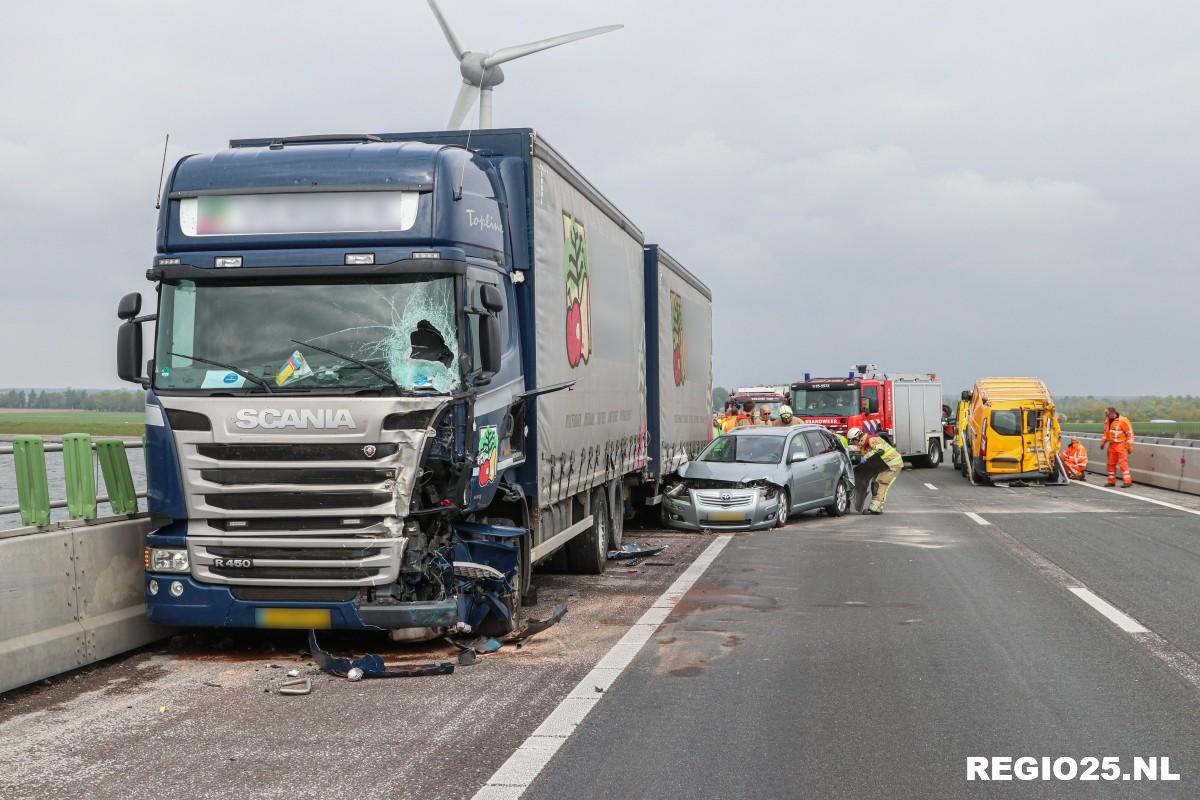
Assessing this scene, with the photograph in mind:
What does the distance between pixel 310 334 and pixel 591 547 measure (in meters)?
5.46

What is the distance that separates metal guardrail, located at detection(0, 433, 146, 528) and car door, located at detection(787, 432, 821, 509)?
1187cm

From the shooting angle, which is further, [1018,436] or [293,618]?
[1018,436]

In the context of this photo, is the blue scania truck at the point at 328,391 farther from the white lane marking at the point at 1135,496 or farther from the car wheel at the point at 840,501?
the white lane marking at the point at 1135,496

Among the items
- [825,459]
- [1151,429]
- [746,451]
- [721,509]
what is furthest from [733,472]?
[1151,429]

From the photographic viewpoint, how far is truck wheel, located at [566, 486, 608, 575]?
13.1 meters

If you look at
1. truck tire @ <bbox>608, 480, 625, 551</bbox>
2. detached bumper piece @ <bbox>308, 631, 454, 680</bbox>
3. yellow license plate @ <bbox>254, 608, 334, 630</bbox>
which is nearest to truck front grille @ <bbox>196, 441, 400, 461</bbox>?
yellow license plate @ <bbox>254, 608, 334, 630</bbox>

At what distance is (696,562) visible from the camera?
1459 cm

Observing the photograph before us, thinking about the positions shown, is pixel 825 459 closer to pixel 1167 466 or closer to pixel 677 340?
pixel 677 340

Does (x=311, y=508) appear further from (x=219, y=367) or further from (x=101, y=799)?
(x=101, y=799)

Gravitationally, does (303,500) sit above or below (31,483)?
below

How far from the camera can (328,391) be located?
819 centimetres

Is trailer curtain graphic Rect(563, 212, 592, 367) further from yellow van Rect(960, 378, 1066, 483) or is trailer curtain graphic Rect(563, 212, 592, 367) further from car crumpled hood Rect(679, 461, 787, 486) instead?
yellow van Rect(960, 378, 1066, 483)

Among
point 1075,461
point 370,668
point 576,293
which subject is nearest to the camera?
point 370,668

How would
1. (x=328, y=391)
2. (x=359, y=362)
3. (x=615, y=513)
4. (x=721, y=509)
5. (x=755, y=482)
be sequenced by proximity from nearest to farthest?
1. (x=328, y=391)
2. (x=359, y=362)
3. (x=615, y=513)
4. (x=721, y=509)
5. (x=755, y=482)
